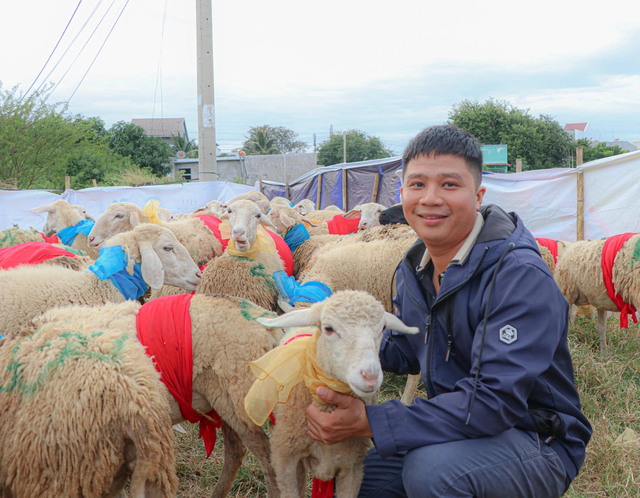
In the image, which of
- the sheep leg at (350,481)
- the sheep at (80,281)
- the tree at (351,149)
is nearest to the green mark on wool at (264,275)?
the sheep at (80,281)

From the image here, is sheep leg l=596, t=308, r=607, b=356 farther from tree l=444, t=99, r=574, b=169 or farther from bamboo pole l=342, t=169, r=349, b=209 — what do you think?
tree l=444, t=99, r=574, b=169

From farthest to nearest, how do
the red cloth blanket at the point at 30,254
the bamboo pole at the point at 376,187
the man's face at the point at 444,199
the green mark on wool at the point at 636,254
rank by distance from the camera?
the bamboo pole at the point at 376,187 → the green mark on wool at the point at 636,254 → the red cloth blanket at the point at 30,254 → the man's face at the point at 444,199

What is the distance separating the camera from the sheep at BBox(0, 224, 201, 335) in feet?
10.5

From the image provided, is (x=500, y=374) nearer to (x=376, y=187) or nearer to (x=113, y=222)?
(x=113, y=222)

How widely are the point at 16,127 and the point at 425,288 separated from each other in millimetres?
25346

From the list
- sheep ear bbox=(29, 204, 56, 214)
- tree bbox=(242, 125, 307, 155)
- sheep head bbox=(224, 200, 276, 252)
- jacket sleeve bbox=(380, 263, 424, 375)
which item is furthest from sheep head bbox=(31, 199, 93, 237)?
tree bbox=(242, 125, 307, 155)

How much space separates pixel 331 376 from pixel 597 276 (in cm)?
412

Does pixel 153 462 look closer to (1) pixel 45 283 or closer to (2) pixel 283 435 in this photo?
(2) pixel 283 435

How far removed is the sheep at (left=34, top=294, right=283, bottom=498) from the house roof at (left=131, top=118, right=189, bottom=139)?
2896 inches

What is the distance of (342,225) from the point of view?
287 inches

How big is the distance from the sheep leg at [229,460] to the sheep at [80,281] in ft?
3.82

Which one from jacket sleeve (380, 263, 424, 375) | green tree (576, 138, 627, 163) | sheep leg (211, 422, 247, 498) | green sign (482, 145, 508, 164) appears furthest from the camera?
green tree (576, 138, 627, 163)

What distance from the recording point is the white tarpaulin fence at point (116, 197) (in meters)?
11.3

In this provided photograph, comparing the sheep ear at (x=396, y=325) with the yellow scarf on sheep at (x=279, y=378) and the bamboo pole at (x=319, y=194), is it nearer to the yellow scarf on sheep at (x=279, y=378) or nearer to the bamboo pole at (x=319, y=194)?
the yellow scarf on sheep at (x=279, y=378)
